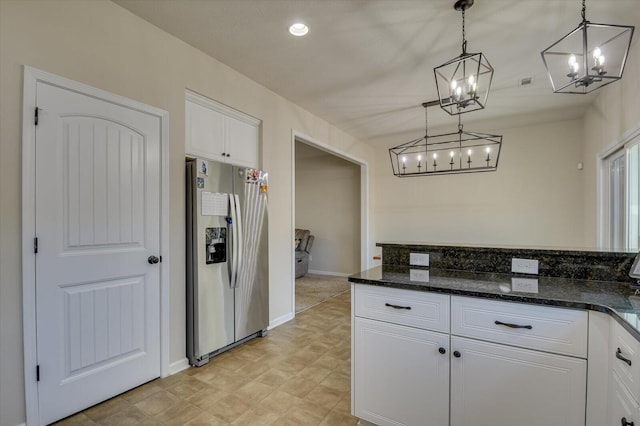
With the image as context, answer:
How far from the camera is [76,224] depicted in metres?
2.01

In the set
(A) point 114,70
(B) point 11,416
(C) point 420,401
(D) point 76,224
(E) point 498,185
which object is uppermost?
(A) point 114,70

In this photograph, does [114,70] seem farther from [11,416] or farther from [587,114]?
[587,114]

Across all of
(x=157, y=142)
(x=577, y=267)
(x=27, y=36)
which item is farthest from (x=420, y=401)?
(x=27, y=36)

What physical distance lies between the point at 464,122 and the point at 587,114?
1621 millimetres

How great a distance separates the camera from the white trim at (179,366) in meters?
2.54

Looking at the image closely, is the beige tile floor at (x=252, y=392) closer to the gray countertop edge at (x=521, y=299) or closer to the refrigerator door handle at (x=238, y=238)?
the refrigerator door handle at (x=238, y=238)

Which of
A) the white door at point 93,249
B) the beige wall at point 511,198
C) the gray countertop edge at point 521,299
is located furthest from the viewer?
the beige wall at point 511,198

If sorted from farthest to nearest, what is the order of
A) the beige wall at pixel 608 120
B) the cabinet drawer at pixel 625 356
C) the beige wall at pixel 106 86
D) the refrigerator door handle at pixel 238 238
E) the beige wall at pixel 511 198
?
the beige wall at pixel 511 198 < the refrigerator door handle at pixel 238 238 < the beige wall at pixel 608 120 < the beige wall at pixel 106 86 < the cabinet drawer at pixel 625 356

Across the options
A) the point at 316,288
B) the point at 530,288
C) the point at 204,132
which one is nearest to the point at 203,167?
the point at 204,132

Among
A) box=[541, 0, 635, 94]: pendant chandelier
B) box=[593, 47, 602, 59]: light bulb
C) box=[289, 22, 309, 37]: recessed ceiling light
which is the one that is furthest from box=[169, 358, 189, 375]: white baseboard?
box=[593, 47, 602, 59]: light bulb

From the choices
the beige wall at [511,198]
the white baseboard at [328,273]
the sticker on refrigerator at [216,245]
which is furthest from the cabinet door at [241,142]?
the white baseboard at [328,273]

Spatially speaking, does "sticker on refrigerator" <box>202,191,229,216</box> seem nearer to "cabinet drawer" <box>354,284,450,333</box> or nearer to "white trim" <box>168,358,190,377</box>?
"white trim" <box>168,358,190,377</box>

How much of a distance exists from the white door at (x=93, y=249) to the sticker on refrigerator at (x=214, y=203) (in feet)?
1.24

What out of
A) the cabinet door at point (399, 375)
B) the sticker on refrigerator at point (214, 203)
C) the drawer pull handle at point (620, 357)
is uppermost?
the sticker on refrigerator at point (214, 203)
